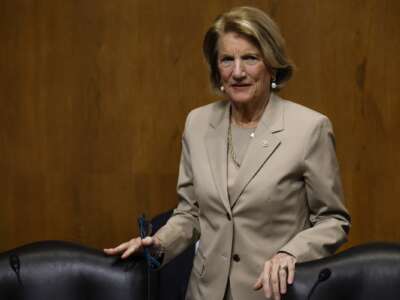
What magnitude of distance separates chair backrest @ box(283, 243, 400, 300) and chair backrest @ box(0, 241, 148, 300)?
0.31 m

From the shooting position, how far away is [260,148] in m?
1.76

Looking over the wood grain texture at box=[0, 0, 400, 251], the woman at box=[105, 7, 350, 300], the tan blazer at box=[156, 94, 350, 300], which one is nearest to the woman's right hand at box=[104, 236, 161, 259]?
the woman at box=[105, 7, 350, 300]

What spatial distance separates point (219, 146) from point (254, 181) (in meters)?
0.14

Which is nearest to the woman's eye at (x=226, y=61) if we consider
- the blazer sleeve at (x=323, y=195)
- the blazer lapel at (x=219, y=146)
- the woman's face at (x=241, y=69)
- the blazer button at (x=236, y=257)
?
the woman's face at (x=241, y=69)

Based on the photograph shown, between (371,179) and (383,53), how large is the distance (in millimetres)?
472

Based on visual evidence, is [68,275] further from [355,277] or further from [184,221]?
[355,277]

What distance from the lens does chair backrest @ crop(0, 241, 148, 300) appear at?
159 cm

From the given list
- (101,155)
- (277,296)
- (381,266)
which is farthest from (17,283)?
(101,155)

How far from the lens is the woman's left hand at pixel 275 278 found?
1481mm

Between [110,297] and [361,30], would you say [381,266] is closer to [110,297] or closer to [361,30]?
[110,297]

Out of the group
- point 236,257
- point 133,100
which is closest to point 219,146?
point 236,257

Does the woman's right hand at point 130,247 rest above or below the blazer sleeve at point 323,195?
below

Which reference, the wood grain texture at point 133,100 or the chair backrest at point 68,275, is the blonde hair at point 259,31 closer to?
the chair backrest at point 68,275

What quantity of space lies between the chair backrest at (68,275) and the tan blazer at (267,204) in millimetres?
173
